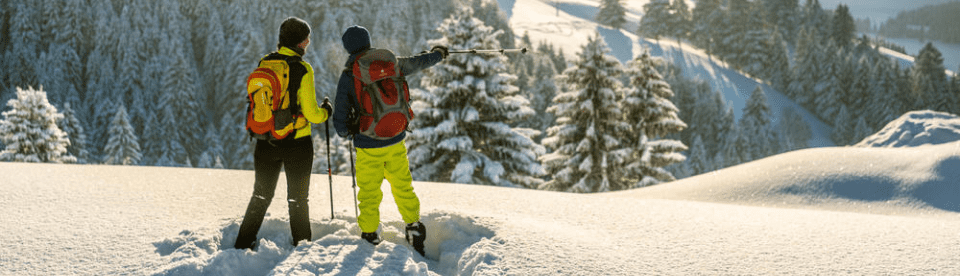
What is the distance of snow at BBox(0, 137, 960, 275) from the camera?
3.45 meters

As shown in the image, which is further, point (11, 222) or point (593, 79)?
point (593, 79)

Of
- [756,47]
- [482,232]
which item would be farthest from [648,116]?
[756,47]

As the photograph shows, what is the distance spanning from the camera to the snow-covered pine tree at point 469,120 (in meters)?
16.9

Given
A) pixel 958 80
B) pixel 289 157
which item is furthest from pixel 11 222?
pixel 958 80

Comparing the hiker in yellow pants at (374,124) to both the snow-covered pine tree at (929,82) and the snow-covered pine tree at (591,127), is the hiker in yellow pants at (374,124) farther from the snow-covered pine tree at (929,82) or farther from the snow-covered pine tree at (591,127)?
the snow-covered pine tree at (929,82)

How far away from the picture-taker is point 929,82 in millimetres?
68000

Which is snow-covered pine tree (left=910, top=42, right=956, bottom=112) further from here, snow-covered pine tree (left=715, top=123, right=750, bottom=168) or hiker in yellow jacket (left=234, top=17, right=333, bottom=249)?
hiker in yellow jacket (left=234, top=17, right=333, bottom=249)

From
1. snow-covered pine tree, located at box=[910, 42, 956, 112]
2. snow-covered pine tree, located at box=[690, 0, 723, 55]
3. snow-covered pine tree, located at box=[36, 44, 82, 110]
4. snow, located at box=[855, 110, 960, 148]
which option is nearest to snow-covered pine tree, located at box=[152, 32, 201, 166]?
snow-covered pine tree, located at box=[36, 44, 82, 110]

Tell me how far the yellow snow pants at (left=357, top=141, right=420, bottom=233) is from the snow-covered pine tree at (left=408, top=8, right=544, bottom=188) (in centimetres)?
1247

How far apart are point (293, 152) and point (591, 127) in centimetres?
1672

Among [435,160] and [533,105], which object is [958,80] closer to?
[533,105]

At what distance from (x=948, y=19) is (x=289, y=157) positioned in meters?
231

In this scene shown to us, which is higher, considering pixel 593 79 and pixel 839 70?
pixel 839 70

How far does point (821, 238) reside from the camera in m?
4.25
